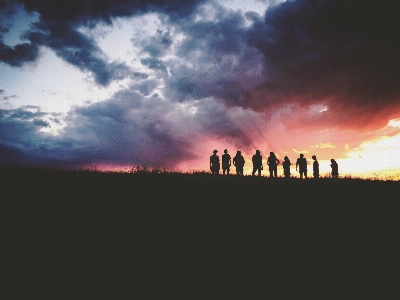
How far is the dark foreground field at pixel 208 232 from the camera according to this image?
6.50 metres

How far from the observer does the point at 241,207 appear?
13.4m

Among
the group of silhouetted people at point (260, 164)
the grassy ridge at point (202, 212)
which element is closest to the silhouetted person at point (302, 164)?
the group of silhouetted people at point (260, 164)

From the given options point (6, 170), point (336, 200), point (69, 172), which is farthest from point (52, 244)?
point (336, 200)

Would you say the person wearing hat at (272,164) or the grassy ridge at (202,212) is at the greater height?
the person wearing hat at (272,164)

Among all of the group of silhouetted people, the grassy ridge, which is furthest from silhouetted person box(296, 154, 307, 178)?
the grassy ridge

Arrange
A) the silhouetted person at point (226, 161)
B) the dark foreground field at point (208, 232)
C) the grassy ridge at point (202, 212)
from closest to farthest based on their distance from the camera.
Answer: the dark foreground field at point (208, 232) < the grassy ridge at point (202, 212) < the silhouetted person at point (226, 161)

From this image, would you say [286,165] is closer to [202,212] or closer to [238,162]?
[238,162]

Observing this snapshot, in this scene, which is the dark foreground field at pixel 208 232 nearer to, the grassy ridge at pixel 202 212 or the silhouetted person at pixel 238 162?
the grassy ridge at pixel 202 212

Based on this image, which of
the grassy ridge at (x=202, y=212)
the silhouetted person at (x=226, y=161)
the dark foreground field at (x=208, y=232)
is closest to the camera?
the dark foreground field at (x=208, y=232)

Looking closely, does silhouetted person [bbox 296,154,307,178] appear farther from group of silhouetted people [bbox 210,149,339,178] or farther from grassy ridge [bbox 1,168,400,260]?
grassy ridge [bbox 1,168,400,260]

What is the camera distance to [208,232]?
41.2 feet

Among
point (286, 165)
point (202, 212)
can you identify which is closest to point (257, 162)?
point (286, 165)

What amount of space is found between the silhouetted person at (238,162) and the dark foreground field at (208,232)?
2587mm

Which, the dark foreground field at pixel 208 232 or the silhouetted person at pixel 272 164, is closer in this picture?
the dark foreground field at pixel 208 232
